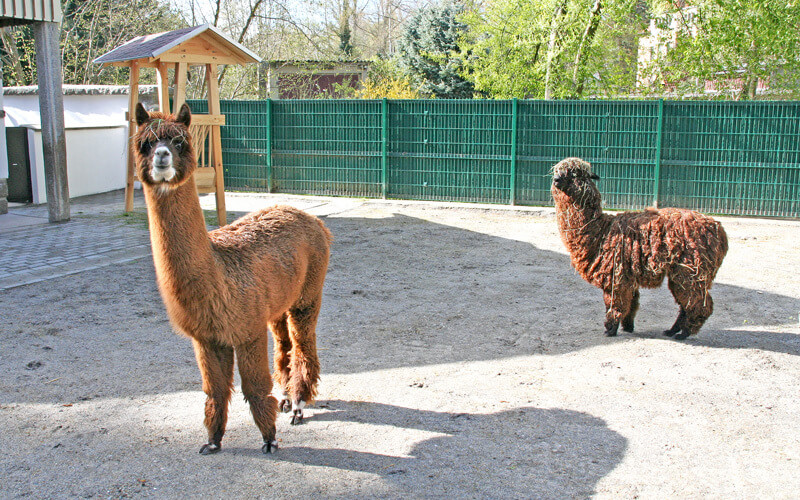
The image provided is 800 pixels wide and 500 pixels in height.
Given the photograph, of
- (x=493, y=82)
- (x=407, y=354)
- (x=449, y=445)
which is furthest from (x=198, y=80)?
(x=449, y=445)

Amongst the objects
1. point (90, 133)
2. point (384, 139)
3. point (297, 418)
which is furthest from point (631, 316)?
point (90, 133)

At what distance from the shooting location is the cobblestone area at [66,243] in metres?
8.47

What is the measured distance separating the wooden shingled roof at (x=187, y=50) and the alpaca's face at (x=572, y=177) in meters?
7.25

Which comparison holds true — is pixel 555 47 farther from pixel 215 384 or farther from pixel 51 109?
pixel 215 384

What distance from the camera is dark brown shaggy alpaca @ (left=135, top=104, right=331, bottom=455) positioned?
3.60m

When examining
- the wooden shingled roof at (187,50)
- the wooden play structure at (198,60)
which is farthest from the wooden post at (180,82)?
the wooden shingled roof at (187,50)

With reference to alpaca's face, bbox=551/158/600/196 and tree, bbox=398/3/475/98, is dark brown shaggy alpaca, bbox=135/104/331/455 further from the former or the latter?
tree, bbox=398/3/475/98

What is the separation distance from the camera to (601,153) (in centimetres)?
1355

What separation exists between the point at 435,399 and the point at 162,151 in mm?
2624

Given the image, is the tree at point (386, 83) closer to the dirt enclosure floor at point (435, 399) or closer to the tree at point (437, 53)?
the tree at point (437, 53)

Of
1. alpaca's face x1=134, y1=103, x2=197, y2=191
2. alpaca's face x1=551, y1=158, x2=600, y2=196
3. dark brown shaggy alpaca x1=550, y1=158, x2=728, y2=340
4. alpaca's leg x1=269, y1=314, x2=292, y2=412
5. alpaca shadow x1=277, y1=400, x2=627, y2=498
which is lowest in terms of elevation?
alpaca shadow x1=277, y1=400, x2=627, y2=498

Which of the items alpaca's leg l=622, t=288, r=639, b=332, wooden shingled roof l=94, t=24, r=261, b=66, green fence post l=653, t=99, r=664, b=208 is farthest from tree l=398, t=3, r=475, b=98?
alpaca's leg l=622, t=288, r=639, b=332

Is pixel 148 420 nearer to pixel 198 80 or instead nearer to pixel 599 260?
pixel 599 260

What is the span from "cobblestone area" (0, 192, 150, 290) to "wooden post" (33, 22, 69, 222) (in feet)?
2.20
